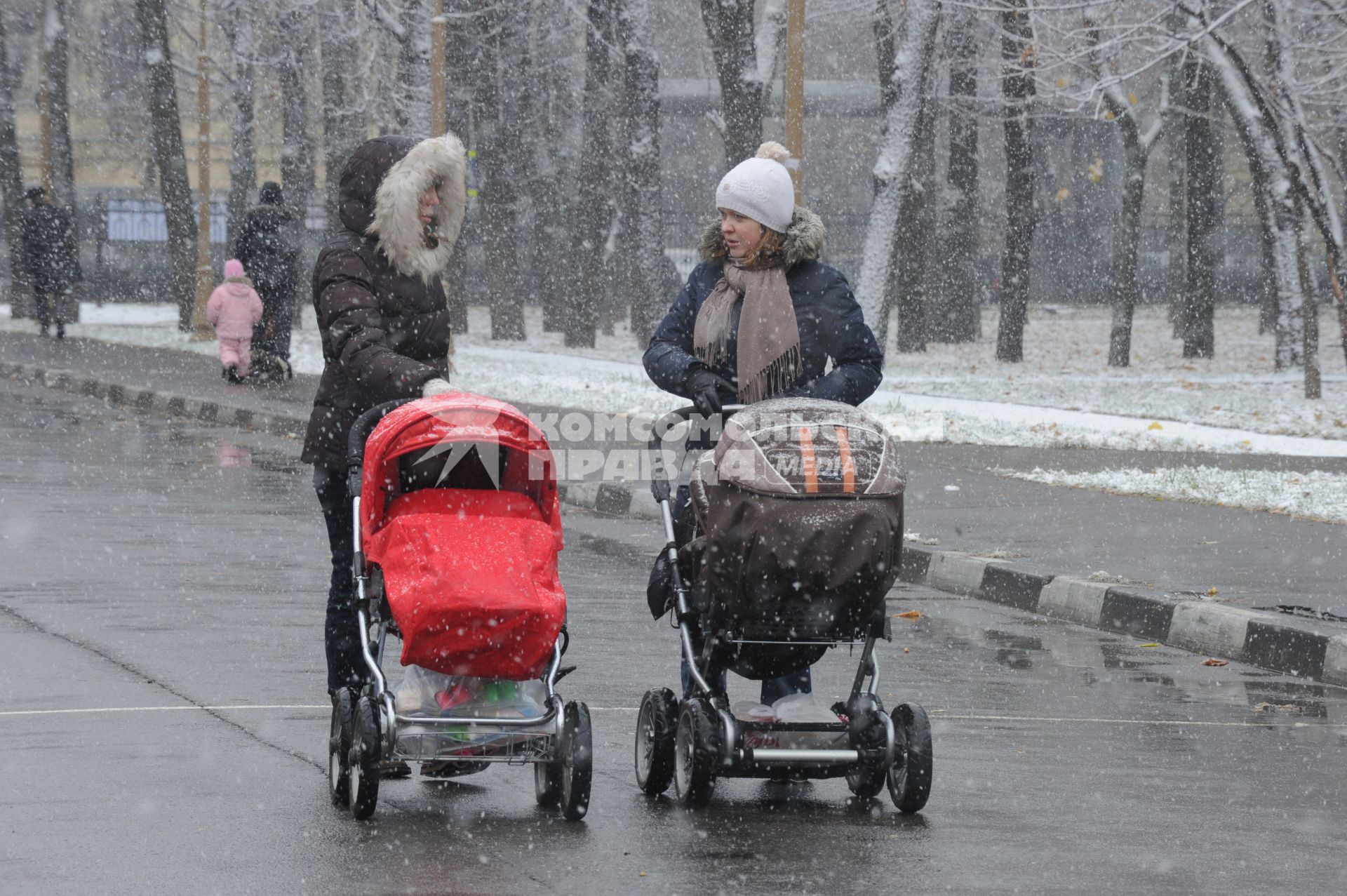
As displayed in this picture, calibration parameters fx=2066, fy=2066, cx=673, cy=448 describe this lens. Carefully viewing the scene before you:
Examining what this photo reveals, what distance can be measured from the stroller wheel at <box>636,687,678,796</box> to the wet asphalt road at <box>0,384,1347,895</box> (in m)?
0.08

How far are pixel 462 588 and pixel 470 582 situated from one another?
33mm

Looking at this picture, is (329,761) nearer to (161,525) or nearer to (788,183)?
(788,183)

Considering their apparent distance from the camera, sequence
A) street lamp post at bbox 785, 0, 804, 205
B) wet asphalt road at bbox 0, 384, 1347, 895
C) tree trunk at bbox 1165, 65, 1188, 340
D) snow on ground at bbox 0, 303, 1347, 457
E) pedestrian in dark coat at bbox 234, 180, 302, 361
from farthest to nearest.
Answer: tree trunk at bbox 1165, 65, 1188, 340 < pedestrian in dark coat at bbox 234, 180, 302, 361 < street lamp post at bbox 785, 0, 804, 205 < snow on ground at bbox 0, 303, 1347, 457 < wet asphalt road at bbox 0, 384, 1347, 895

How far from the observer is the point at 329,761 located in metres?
5.91

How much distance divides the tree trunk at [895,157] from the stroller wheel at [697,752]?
1945cm

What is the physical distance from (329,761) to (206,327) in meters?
27.4

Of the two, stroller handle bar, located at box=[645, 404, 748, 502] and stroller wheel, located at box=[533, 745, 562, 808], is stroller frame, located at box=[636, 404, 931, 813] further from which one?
stroller wheel, located at box=[533, 745, 562, 808]

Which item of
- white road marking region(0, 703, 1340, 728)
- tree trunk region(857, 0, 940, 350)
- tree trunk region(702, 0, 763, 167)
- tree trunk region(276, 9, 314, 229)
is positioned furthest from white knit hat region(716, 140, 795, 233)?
tree trunk region(276, 9, 314, 229)

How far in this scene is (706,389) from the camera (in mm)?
5910

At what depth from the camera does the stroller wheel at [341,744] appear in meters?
5.55

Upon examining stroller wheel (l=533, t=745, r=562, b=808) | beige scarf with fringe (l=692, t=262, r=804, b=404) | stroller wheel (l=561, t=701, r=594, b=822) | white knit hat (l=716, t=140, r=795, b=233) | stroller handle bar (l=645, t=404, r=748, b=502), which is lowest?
stroller wheel (l=533, t=745, r=562, b=808)

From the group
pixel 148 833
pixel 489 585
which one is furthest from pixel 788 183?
pixel 148 833

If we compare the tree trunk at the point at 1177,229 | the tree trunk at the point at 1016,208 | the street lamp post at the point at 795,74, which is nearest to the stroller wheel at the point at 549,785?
the street lamp post at the point at 795,74

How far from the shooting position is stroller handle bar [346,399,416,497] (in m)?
5.73
